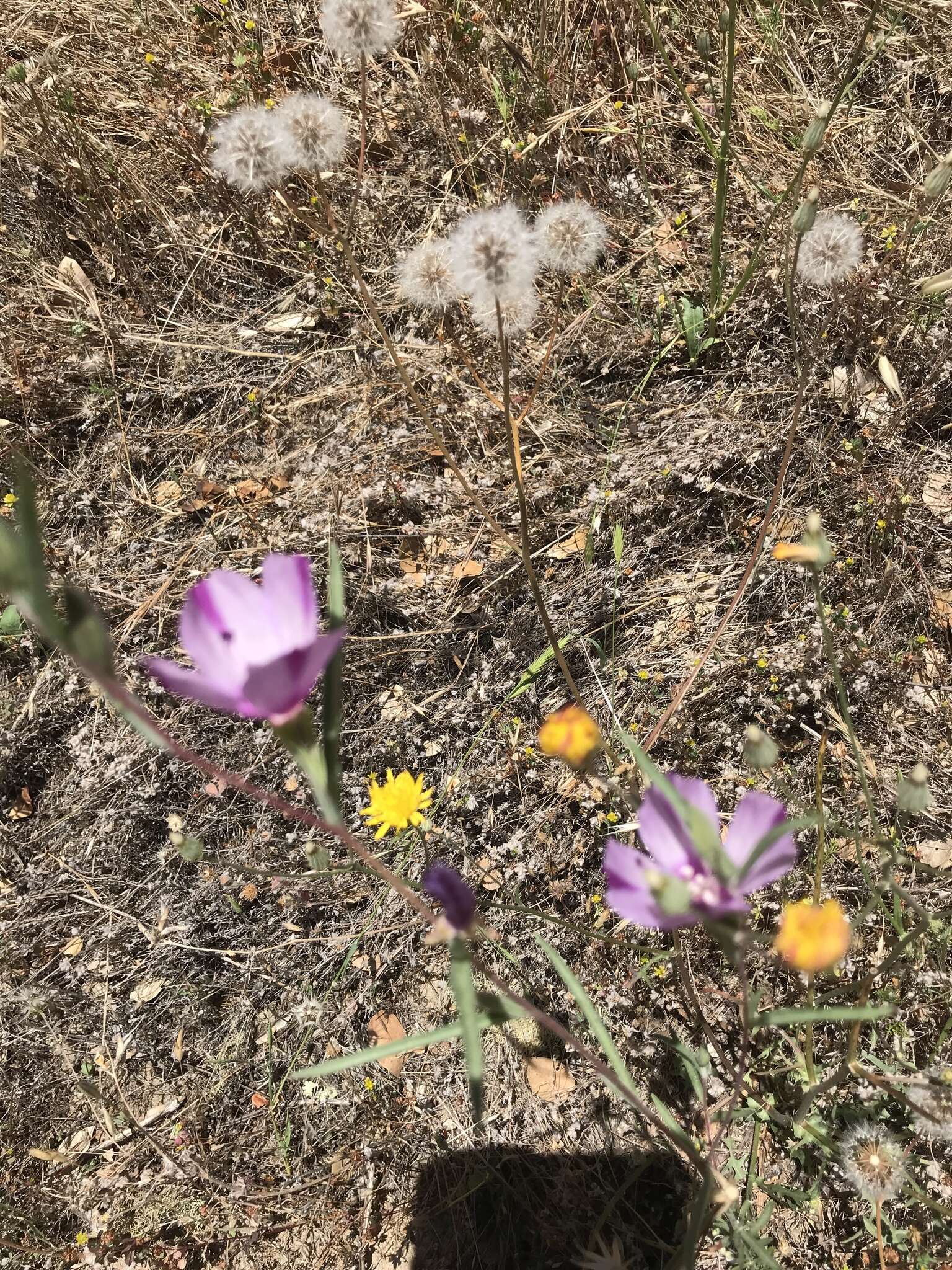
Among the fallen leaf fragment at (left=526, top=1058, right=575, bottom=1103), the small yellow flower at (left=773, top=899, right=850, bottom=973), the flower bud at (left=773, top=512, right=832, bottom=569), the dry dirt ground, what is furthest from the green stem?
the fallen leaf fragment at (left=526, top=1058, right=575, bottom=1103)

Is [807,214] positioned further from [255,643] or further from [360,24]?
[255,643]

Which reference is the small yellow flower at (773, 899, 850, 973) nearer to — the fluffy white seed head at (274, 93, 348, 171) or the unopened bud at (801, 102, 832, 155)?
the unopened bud at (801, 102, 832, 155)

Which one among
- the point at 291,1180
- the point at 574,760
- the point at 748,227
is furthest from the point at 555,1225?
the point at 748,227

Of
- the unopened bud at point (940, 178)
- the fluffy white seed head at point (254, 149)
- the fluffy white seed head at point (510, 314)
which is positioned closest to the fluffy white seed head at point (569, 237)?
the fluffy white seed head at point (510, 314)

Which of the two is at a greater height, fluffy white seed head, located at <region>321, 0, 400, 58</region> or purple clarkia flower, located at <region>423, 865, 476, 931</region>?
fluffy white seed head, located at <region>321, 0, 400, 58</region>

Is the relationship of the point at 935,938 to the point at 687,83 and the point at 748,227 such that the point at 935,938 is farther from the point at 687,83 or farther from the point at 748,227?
the point at 687,83

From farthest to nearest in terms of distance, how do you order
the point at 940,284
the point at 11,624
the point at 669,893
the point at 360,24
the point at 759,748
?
the point at 11,624 → the point at 360,24 → the point at 940,284 → the point at 759,748 → the point at 669,893

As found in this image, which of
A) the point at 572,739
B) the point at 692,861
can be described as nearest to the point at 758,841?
the point at 692,861
